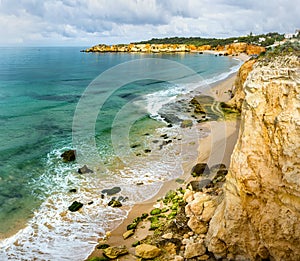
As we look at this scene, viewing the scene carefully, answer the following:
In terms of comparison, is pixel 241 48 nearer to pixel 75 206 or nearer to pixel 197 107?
pixel 197 107

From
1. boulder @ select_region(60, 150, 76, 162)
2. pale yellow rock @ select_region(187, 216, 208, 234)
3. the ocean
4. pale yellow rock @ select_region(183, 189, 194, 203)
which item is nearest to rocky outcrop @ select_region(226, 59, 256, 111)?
the ocean

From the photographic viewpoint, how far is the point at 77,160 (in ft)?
78.3

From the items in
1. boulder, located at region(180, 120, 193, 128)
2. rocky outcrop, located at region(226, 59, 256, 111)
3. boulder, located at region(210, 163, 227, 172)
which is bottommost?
boulder, located at region(210, 163, 227, 172)

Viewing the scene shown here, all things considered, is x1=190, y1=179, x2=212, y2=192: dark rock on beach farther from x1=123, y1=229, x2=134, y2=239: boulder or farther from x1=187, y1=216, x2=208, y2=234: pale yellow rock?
x1=123, y1=229, x2=134, y2=239: boulder

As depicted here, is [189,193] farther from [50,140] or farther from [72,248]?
[50,140]

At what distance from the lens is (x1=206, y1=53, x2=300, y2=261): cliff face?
27.9ft

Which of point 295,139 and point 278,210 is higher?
point 295,139

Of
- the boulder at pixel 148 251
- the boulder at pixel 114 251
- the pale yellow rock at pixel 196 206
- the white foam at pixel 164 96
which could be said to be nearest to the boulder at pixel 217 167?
the pale yellow rock at pixel 196 206

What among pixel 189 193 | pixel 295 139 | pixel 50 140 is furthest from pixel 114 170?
pixel 295 139

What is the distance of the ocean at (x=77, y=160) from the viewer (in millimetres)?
14938

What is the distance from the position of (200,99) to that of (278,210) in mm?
36384

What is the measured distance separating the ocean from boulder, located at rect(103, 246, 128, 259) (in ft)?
4.29

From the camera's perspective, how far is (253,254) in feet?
32.2

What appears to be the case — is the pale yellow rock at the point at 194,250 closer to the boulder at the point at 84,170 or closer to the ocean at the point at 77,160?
the ocean at the point at 77,160
